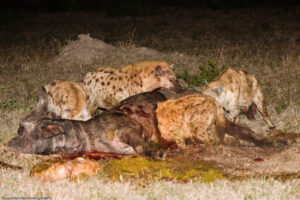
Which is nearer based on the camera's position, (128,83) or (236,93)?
(236,93)

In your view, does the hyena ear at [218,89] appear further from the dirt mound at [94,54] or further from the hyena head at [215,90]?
the dirt mound at [94,54]

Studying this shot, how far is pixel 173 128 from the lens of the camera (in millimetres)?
5684

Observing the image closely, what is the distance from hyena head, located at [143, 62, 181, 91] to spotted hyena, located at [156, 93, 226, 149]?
136 centimetres

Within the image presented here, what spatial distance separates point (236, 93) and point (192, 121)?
1.28 metres

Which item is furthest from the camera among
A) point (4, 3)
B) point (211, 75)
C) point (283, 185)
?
point (4, 3)

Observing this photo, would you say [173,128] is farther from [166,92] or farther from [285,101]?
[285,101]

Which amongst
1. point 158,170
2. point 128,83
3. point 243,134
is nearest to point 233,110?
point 243,134

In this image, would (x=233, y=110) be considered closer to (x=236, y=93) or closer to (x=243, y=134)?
(x=236, y=93)

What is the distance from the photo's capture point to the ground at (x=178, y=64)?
4406 millimetres

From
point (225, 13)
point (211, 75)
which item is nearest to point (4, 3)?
point (225, 13)

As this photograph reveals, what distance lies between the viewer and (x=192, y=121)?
5590mm

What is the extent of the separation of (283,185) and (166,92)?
2.73m

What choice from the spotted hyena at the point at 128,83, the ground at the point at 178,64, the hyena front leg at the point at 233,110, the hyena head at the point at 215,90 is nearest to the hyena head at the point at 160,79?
the spotted hyena at the point at 128,83

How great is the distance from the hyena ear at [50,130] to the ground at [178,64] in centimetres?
37
